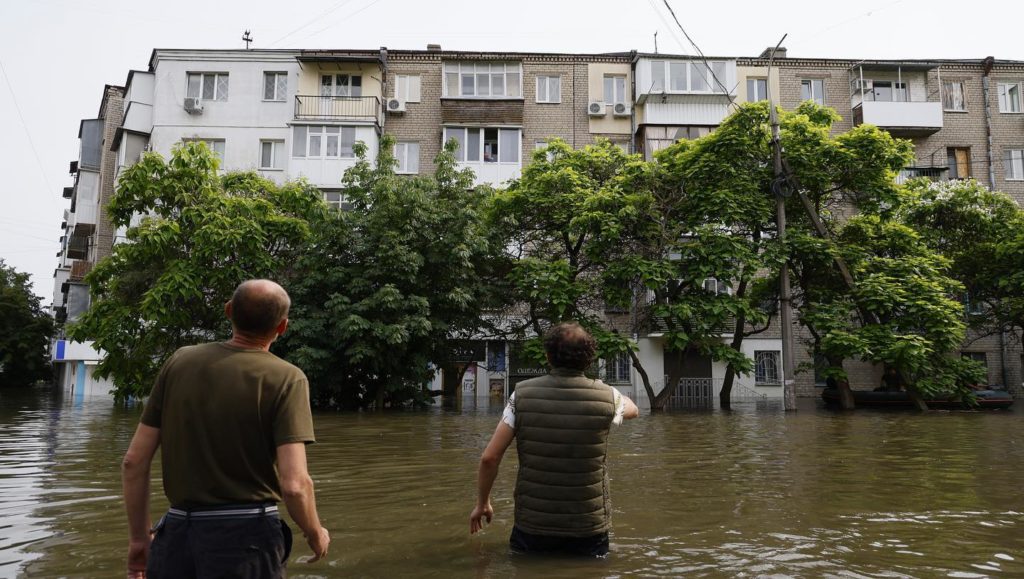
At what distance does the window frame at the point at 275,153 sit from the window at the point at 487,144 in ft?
25.1

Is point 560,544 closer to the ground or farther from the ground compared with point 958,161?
closer to the ground

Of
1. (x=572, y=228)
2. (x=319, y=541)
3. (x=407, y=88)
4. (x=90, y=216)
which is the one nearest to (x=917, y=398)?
(x=572, y=228)

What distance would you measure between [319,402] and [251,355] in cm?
2165

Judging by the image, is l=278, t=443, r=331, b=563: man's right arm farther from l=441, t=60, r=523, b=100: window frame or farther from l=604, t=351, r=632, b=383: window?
l=441, t=60, r=523, b=100: window frame

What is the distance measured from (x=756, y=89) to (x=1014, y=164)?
13.3 m

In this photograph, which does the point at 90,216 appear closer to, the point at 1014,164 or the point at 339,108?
the point at 339,108

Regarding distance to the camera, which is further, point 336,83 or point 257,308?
point 336,83

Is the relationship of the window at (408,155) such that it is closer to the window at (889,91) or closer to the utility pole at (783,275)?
the utility pole at (783,275)

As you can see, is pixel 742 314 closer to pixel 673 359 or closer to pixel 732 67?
pixel 673 359

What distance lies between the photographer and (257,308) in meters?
2.98

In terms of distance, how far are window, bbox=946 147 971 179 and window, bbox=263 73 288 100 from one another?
32.4 metres

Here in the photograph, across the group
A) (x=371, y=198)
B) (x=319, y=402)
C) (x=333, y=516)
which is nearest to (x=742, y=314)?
(x=371, y=198)

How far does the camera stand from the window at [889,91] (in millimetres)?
36531

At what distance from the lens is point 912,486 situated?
795 centimetres
